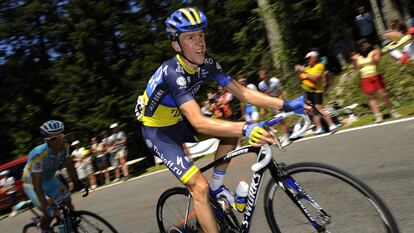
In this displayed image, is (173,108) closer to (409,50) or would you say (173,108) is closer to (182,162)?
(182,162)

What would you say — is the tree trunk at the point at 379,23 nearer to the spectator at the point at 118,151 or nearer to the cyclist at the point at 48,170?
the spectator at the point at 118,151

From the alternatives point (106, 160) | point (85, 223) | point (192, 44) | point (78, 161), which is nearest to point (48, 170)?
point (85, 223)

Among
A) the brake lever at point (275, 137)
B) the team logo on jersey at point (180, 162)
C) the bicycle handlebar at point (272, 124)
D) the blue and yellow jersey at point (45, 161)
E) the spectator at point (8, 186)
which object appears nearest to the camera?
the bicycle handlebar at point (272, 124)

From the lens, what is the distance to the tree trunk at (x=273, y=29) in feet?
50.9

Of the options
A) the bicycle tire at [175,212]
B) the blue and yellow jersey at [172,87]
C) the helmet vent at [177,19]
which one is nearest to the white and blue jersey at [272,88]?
the bicycle tire at [175,212]

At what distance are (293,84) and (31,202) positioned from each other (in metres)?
10.8

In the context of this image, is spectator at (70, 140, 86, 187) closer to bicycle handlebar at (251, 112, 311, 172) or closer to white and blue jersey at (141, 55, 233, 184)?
white and blue jersey at (141, 55, 233, 184)

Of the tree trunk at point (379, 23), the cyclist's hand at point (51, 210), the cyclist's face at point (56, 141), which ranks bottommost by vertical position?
the tree trunk at point (379, 23)

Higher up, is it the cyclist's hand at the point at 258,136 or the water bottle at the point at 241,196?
the cyclist's hand at the point at 258,136

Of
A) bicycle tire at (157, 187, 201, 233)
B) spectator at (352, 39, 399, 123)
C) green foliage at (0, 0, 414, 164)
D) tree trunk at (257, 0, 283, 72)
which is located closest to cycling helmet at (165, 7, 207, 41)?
bicycle tire at (157, 187, 201, 233)

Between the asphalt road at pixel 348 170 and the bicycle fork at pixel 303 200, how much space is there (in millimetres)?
960

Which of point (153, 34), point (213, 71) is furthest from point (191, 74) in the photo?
point (153, 34)

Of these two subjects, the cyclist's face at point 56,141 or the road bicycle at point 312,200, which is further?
the cyclist's face at point 56,141

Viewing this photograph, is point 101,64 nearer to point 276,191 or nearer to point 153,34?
point 153,34
